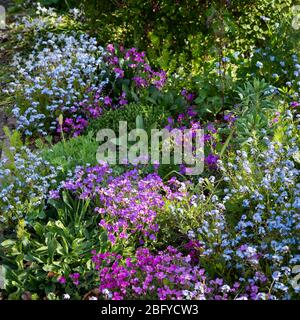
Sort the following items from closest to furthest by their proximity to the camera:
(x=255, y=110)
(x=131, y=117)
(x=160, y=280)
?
(x=160, y=280) < (x=255, y=110) < (x=131, y=117)

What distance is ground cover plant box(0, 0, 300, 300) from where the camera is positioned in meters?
4.01

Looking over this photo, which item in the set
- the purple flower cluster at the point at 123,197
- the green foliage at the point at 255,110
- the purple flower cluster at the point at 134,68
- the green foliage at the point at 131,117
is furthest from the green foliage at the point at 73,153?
the green foliage at the point at 255,110

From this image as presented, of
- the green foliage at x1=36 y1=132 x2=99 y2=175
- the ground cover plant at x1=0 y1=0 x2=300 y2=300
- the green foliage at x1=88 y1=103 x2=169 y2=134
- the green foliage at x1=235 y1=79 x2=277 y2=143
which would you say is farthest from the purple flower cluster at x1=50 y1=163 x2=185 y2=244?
the green foliage at x1=88 y1=103 x2=169 y2=134

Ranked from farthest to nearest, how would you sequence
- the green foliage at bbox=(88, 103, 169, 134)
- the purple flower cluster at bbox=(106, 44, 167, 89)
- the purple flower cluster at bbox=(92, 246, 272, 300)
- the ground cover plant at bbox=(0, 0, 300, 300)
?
the purple flower cluster at bbox=(106, 44, 167, 89), the green foliage at bbox=(88, 103, 169, 134), the ground cover plant at bbox=(0, 0, 300, 300), the purple flower cluster at bbox=(92, 246, 272, 300)

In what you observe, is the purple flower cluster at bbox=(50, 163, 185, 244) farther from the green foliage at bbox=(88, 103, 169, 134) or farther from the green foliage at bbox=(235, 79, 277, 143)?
the green foliage at bbox=(88, 103, 169, 134)

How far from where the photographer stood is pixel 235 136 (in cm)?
534

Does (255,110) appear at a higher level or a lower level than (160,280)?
higher

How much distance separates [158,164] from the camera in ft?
16.5

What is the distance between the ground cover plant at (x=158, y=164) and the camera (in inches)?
158

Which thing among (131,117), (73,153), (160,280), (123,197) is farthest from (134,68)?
(160,280)

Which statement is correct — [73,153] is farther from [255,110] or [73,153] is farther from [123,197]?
[255,110]

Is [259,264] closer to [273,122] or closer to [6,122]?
[273,122]

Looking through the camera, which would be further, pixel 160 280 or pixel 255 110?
pixel 255 110
